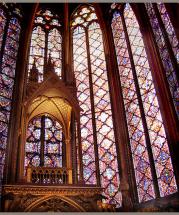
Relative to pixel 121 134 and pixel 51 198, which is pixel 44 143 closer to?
pixel 121 134

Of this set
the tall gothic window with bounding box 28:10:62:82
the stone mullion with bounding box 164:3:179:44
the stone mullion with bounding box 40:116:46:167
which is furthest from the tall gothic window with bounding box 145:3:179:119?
the stone mullion with bounding box 40:116:46:167

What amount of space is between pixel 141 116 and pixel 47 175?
3551 millimetres

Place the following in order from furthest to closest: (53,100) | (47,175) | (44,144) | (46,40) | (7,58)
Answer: (46,40) → (7,58) → (44,144) → (53,100) → (47,175)

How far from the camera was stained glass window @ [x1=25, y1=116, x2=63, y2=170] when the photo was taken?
9.77 m

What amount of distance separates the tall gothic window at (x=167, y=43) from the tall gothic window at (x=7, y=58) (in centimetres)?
476

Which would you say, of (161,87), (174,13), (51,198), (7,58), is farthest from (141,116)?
(7,58)

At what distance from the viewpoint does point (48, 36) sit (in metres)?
12.9

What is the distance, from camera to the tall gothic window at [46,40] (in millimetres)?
12078

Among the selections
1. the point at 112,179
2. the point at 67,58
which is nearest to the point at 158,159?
the point at 112,179

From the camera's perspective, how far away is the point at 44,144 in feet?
33.3

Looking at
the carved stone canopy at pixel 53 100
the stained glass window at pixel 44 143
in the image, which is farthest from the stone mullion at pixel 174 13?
the stained glass window at pixel 44 143

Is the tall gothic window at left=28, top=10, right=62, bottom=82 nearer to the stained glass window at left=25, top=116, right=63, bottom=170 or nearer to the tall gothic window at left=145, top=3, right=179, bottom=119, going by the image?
the stained glass window at left=25, top=116, right=63, bottom=170

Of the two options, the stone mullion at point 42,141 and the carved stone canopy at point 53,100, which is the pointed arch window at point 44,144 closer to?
the stone mullion at point 42,141

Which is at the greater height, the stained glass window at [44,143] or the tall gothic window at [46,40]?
the tall gothic window at [46,40]
